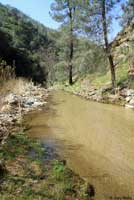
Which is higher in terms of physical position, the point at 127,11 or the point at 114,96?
the point at 127,11

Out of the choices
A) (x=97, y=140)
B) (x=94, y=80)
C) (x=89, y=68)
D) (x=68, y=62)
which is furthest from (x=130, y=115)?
(x=68, y=62)

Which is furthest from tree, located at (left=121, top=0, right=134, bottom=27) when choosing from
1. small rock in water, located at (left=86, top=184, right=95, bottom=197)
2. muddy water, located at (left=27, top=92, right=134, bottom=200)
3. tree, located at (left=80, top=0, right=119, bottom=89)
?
small rock in water, located at (left=86, top=184, right=95, bottom=197)

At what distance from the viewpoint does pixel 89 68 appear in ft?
73.5

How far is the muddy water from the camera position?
5.65m

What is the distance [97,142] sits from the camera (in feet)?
27.9

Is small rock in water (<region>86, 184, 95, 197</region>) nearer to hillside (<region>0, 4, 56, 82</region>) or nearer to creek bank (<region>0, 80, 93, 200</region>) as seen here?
creek bank (<region>0, 80, 93, 200</region>)

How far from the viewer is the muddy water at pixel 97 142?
A: 5.65 m

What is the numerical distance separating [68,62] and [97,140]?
27.1 m

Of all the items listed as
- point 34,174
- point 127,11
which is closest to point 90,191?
point 34,174

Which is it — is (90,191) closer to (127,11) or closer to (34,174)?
(34,174)

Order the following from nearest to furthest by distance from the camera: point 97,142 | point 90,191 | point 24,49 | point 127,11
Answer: point 90,191 < point 97,142 < point 127,11 < point 24,49

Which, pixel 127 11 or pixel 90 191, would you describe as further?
pixel 127 11

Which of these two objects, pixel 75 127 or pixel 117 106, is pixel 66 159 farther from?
pixel 117 106

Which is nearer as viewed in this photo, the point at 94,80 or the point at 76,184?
the point at 76,184
